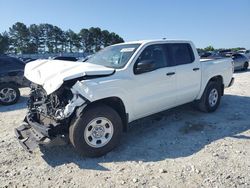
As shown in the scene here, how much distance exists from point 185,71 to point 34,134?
11.3 ft

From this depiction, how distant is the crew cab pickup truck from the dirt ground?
33 cm

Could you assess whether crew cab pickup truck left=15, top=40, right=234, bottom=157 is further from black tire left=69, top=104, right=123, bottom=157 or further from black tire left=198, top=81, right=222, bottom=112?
black tire left=198, top=81, right=222, bottom=112

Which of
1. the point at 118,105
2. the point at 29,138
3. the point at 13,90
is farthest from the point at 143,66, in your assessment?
the point at 13,90

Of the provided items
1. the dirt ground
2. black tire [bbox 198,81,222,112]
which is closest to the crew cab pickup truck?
the dirt ground

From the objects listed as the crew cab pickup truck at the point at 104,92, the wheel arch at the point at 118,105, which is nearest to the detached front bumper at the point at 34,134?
the crew cab pickup truck at the point at 104,92

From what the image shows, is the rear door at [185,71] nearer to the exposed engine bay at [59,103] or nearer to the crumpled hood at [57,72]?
the crumpled hood at [57,72]

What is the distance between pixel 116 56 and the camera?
542 centimetres

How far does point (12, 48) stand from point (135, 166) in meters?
78.7

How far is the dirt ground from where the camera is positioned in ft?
12.6

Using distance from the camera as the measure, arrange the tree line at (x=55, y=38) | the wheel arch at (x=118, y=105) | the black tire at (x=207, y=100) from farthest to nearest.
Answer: the tree line at (x=55, y=38)
the black tire at (x=207, y=100)
the wheel arch at (x=118, y=105)

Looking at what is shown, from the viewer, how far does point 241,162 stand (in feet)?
13.9

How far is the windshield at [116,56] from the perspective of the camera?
5.12 m

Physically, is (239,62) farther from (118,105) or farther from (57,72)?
(57,72)

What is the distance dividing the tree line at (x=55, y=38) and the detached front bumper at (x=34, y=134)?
78472 mm
